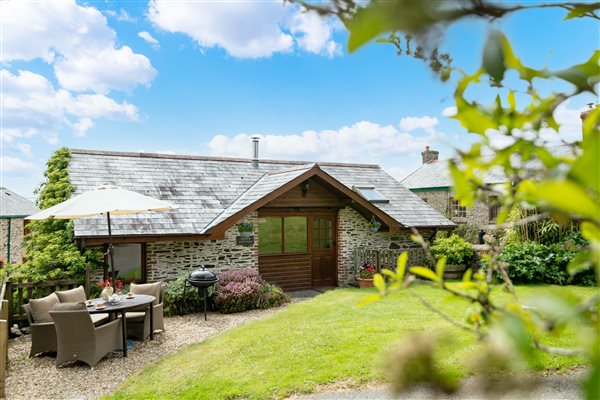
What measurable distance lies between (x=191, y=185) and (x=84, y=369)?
8.70 metres

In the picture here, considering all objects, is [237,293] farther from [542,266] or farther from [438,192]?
[438,192]

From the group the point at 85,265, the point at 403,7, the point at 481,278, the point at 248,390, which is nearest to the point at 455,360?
the point at 248,390

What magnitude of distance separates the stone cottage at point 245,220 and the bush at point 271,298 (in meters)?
1.85

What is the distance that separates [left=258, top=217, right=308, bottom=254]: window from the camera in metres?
14.7

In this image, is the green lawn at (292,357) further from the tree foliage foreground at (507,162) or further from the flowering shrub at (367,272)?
the tree foliage foreground at (507,162)

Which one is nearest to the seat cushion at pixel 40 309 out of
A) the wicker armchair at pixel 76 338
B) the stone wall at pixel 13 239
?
the wicker armchair at pixel 76 338

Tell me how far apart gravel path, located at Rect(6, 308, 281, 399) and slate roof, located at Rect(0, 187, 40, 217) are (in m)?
16.9

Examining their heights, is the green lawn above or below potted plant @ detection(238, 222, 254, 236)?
below

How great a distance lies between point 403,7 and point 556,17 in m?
0.92

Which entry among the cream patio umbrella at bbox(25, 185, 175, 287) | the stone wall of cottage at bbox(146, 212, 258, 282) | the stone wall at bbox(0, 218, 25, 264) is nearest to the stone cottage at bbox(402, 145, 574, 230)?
the stone wall of cottage at bbox(146, 212, 258, 282)

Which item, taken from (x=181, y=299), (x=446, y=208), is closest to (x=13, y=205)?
(x=181, y=299)

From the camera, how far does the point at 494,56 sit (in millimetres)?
825

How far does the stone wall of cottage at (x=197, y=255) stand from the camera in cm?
1288

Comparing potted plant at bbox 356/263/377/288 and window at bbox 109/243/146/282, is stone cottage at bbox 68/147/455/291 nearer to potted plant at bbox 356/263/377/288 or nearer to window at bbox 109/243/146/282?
window at bbox 109/243/146/282
